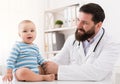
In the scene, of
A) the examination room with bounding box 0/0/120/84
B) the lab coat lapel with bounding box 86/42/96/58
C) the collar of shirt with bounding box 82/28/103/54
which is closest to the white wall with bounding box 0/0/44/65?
the examination room with bounding box 0/0/120/84

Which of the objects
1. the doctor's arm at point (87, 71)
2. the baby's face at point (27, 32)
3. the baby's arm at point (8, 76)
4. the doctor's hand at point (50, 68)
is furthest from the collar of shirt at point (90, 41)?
the baby's arm at point (8, 76)

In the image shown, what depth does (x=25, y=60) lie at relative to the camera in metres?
1.54

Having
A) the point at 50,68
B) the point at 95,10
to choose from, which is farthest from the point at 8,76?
the point at 95,10

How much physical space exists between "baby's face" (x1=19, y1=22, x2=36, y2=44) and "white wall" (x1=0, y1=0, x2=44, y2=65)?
1.94 meters

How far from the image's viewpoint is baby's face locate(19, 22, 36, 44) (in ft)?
5.28

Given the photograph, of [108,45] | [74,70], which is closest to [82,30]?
[108,45]

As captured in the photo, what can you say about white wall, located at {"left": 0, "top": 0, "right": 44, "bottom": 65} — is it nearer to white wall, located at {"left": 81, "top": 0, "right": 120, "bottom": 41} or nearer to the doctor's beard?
white wall, located at {"left": 81, "top": 0, "right": 120, "bottom": 41}

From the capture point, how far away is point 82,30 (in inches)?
75.0

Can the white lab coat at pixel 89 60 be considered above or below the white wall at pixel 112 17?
below

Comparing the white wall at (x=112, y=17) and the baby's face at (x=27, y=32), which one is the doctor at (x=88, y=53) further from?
the white wall at (x=112, y=17)

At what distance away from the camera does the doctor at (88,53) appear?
5.09 feet

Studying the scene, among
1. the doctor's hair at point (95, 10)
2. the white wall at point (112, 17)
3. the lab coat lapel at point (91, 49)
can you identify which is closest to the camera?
the lab coat lapel at point (91, 49)

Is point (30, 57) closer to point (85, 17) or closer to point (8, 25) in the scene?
point (85, 17)

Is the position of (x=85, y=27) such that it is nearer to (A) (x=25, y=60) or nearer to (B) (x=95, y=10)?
(B) (x=95, y=10)
